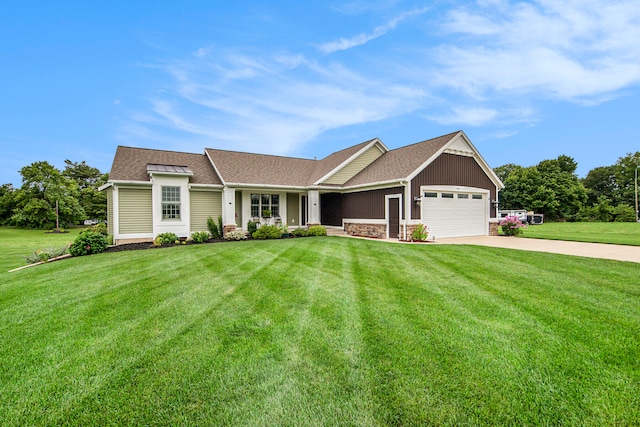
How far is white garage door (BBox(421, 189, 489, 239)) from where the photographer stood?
14.3 meters

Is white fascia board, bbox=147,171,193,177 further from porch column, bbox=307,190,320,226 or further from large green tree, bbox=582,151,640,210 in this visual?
large green tree, bbox=582,151,640,210

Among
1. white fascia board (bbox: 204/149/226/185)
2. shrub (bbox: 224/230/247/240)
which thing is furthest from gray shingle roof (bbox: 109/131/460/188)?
shrub (bbox: 224/230/247/240)

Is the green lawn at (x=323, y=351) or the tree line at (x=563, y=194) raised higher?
the tree line at (x=563, y=194)

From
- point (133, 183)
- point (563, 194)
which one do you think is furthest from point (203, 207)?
point (563, 194)

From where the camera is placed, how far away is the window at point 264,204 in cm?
1669

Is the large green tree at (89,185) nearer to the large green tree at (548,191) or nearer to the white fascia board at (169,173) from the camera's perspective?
the white fascia board at (169,173)

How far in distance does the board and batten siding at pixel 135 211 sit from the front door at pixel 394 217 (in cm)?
1199

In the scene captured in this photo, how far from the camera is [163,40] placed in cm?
1344

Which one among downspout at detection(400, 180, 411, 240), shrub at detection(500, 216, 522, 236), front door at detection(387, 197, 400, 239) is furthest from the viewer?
shrub at detection(500, 216, 522, 236)

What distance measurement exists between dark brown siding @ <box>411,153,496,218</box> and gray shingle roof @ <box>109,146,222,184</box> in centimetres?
1046

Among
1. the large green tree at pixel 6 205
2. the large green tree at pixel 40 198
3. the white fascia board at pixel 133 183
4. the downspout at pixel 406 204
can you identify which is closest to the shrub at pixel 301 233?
the downspout at pixel 406 204

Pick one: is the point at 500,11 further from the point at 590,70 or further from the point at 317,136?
the point at 317,136

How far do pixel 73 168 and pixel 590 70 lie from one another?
58.6m

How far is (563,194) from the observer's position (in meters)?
34.7
